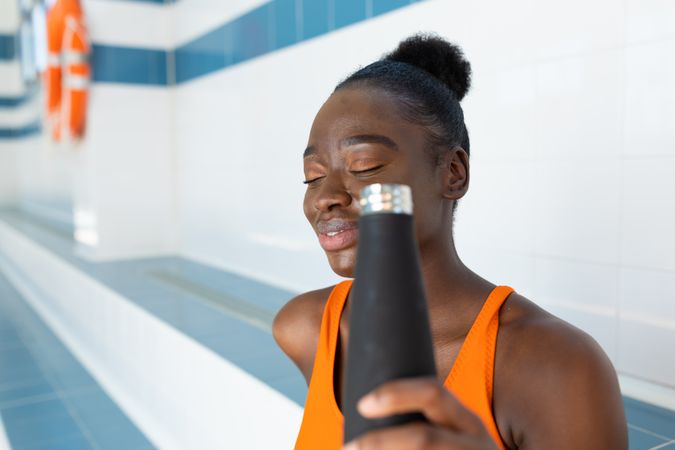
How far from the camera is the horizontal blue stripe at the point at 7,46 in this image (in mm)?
10773

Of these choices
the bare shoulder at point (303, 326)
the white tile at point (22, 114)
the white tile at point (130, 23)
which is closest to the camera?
the bare shoulder at point (303, 326)

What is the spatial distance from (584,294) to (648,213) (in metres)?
0.34

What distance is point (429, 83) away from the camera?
943mm

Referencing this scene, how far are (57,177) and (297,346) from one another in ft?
22.8

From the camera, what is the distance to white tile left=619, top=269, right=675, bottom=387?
5.76 ft

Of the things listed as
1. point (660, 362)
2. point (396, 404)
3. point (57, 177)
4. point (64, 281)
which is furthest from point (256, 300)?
point (57, 177)

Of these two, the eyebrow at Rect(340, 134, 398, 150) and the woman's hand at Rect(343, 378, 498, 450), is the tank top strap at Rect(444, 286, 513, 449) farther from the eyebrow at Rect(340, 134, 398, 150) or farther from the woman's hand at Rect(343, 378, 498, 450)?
the woman's hand at Rect(343, 378, 498, 450)

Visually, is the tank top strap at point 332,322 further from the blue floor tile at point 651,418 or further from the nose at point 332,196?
the blue floor tile at point 651,418

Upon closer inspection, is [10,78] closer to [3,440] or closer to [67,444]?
[3,440]

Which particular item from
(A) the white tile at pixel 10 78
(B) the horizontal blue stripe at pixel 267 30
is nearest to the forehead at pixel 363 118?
(B) the horizontal blue stripe at pixel 267 30

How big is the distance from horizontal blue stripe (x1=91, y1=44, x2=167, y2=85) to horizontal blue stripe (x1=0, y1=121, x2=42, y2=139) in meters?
3.81

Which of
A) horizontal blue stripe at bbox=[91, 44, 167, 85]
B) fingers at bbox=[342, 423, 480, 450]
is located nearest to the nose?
fingers at bbox=[342, 423, 480, 450]

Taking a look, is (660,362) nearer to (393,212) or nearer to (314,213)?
(314,213)

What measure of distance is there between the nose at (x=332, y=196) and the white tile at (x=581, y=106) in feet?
4.33
